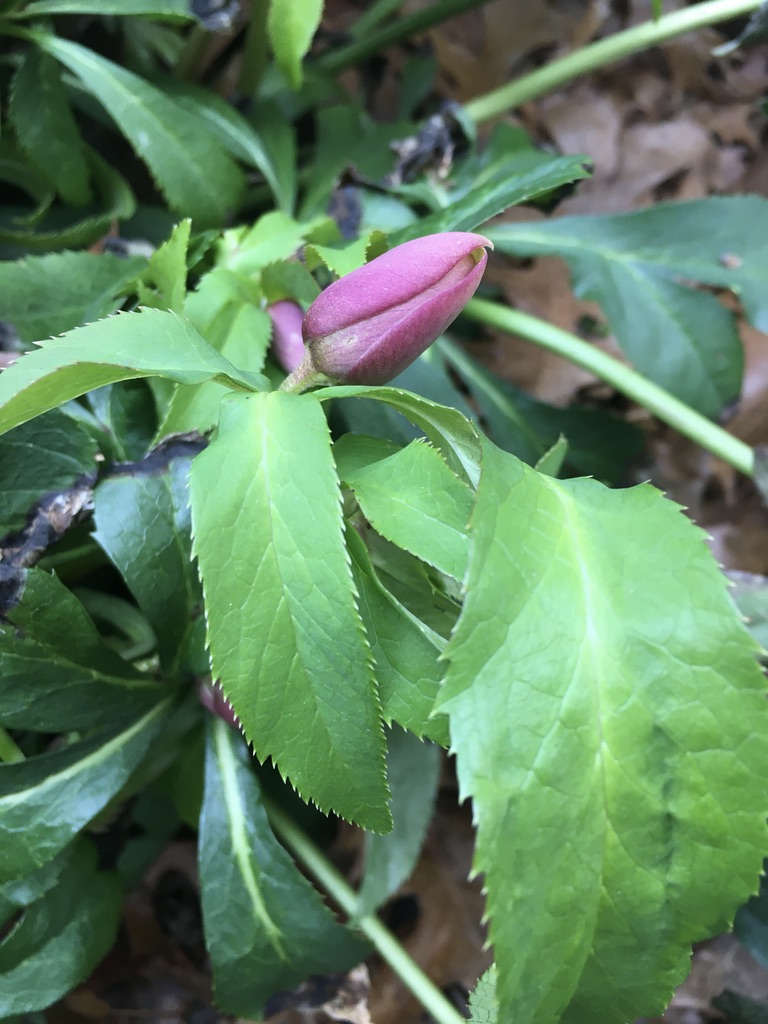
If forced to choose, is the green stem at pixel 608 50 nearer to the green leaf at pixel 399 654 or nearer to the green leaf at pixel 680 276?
the green leaf at pixel 680 276

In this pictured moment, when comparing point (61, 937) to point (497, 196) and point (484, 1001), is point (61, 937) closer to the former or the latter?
point (484, 1001)

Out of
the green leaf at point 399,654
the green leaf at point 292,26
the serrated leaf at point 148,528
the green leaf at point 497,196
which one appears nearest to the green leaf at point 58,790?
the serrated leaf at point 148,528

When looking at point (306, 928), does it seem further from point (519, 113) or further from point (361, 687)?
point (519, 113)

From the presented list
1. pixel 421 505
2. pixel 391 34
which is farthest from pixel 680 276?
pixel 421 505

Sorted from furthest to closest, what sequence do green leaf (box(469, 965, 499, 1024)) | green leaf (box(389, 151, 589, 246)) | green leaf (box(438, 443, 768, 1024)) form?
green leaf (box(389, 151, 589, 246))
green leaf (box(469, 965, 499, 1024))
green leaf (box(438, 443, 768, 1024))

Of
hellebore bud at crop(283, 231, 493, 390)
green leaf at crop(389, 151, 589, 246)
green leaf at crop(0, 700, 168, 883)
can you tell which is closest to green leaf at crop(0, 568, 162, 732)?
green leaf at crop(0, 700, 168, 883)

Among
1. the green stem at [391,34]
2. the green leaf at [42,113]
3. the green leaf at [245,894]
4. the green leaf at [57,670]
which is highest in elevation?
the green leaf at [42,113]

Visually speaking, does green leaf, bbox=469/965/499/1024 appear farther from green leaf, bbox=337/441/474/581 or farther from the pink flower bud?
the pink flower bud

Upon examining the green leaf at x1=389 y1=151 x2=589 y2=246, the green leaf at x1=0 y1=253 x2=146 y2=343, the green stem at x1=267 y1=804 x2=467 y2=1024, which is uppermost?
the green leaf at x1=0 y1=253 x2=146 y2=343
